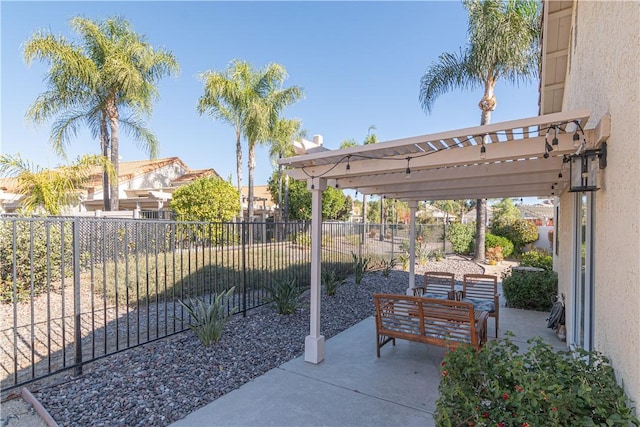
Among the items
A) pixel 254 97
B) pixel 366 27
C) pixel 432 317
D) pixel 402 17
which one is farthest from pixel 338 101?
pixel 432 317

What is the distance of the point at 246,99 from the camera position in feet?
57.7

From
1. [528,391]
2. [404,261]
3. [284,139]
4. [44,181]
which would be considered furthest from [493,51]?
[44,181]

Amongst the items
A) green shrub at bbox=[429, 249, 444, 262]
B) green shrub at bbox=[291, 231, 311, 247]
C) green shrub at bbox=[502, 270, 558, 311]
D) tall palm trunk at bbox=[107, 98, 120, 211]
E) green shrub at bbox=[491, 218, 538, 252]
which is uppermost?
tall palm trunk at bbox=[107, 98, 120, 211]

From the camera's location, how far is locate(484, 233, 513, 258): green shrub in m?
15.9

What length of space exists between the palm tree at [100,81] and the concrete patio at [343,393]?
435 inches

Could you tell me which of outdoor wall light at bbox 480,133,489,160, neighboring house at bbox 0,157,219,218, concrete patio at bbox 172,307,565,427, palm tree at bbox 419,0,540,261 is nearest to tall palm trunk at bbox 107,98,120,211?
neighboring house at bbox 0,157,219,218

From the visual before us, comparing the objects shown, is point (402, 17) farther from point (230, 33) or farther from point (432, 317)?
point (432, 317)

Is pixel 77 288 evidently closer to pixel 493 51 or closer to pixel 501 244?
pixel 493 51

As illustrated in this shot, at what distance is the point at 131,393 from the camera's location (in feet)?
11.4

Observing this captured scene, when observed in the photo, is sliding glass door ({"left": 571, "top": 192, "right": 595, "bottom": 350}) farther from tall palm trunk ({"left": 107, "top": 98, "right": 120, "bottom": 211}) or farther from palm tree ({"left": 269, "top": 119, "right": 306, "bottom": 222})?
palm tree ({"left": 269, "top": 119, "right": 306, "bottom": 222})

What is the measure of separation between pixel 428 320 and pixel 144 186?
80.8 feet

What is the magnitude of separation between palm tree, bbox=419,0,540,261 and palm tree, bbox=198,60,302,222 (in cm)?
895

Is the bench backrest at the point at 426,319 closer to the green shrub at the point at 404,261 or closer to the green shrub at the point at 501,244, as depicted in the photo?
the green shrub at the point at 404,261

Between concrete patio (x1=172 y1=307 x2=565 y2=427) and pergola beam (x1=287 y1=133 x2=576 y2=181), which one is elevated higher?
pergola beam (x1=287 y1=133 x2=576 y2=181)
